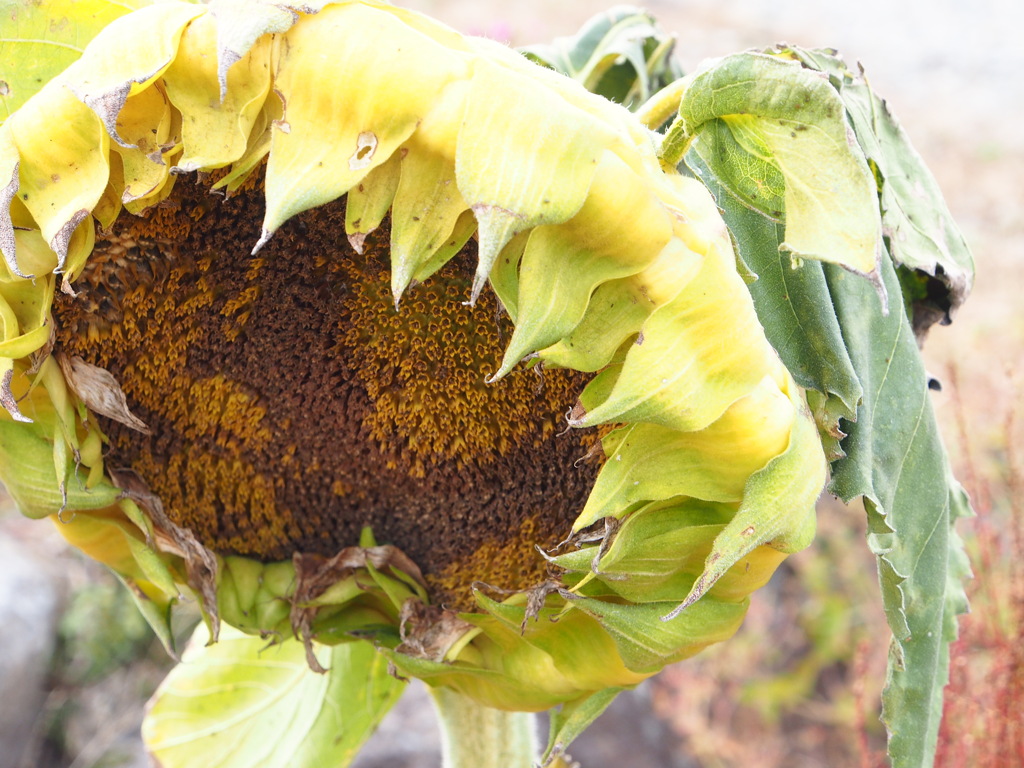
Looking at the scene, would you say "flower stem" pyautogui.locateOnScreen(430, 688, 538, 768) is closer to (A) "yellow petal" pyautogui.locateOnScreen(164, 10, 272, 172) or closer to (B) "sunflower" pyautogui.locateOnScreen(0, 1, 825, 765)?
(B) "sunflower" pyautogui.locateOnScreen(0, 1, 825, 765)

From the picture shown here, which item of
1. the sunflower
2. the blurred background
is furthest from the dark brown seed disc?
the blurred background

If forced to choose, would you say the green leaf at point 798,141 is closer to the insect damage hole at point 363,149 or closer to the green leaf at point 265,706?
the insect damage hole at point 363,149

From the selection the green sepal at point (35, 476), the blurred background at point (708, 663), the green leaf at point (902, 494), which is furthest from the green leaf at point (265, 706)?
the blurred background at point (708, 663)

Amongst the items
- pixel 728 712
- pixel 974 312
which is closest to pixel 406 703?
pixel 728 712

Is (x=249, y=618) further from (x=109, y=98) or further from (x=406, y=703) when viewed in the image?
(x=406, y=703)

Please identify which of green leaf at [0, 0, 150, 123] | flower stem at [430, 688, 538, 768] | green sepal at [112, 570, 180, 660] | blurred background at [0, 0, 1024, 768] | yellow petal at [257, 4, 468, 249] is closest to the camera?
yellow petal at [257, 4, 468, 249]

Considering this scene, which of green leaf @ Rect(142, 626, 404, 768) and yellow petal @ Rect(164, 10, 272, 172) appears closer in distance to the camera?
yellow petal @ Rect(164, 10, 272, 172)
